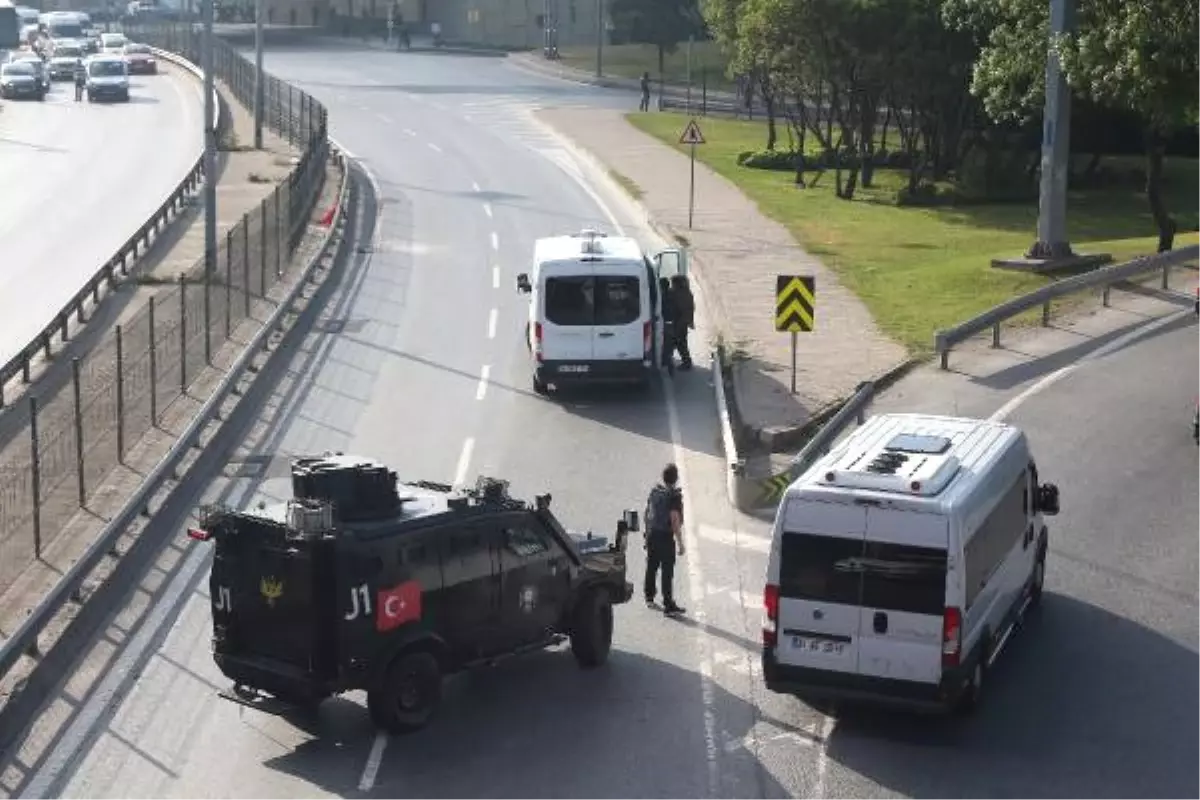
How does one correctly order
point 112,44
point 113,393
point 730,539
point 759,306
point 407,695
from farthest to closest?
1. point 112,44
2. point 759,306
3. point 113,393
4. point 730,539
5. point 407,695

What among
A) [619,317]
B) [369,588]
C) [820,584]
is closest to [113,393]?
[619,317]

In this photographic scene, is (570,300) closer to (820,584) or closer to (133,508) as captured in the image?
(133,508)

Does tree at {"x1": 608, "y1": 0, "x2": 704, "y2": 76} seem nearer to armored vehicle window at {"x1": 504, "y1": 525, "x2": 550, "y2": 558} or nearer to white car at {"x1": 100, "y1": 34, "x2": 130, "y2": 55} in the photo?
white car at {"x1": 100, "y1": 34, "x2": 130, "y2": 55}

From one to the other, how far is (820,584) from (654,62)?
87994mm

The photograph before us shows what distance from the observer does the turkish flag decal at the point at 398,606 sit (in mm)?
15234

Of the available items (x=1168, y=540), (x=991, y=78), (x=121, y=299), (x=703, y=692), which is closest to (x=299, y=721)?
(x=703, y=692)

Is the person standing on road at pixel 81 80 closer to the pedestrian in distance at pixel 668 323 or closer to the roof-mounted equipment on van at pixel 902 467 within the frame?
the pedestrian in distance at pixel 668 323

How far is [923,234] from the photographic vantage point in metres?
46.5

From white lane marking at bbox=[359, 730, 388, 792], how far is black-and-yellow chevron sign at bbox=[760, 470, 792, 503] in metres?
7.72

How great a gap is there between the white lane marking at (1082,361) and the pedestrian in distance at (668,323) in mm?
5416

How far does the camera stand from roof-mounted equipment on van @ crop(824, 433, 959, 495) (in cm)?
1568

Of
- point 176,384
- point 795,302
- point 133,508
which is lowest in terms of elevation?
point 133,508

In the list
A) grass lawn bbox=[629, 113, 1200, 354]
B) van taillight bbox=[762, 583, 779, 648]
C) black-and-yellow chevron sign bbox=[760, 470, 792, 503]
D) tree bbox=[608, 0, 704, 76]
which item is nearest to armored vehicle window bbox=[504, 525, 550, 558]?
van taillight bbox=[762, 583, 779, 648]

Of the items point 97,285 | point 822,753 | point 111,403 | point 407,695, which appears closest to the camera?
point 822,753
